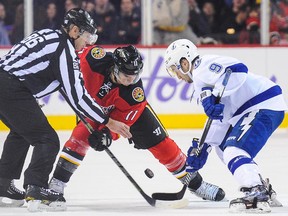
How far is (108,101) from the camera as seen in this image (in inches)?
202

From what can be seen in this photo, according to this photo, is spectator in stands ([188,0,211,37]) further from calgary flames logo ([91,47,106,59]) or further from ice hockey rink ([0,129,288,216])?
calgary flames logo ([91,47,106,59])

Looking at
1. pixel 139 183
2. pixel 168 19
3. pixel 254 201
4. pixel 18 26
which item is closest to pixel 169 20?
pixel 168 19

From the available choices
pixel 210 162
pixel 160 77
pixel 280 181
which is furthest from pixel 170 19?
pixel 280 181

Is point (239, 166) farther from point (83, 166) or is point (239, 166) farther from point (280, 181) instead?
point (83, 166)

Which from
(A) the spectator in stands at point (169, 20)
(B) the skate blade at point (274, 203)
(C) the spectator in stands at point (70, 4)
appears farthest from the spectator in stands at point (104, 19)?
(B) the skate blade at point (274, 203)

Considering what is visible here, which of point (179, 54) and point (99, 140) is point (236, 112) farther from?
point (99, 140)

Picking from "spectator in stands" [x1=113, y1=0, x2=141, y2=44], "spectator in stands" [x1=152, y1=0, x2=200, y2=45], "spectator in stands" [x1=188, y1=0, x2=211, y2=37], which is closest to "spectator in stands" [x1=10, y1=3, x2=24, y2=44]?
"spectator in stands" [x1=113, y1=0, x2=141, y2=44]

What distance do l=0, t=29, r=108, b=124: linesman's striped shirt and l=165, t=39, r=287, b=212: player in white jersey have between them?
19.1 inches

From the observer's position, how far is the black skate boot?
17.0ft

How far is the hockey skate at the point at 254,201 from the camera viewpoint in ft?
15.0

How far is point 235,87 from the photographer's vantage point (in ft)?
15.7

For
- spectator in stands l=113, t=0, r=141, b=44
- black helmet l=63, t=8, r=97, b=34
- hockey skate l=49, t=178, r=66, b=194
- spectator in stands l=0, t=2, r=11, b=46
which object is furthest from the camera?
spectator in stands l=113, t=0, r=141, b=44

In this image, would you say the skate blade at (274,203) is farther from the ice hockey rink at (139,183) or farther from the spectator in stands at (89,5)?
the spectator in stands at (89,5)

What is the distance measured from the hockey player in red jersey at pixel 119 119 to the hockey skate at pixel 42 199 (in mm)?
264
